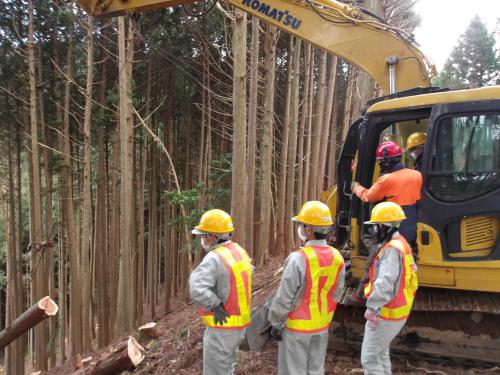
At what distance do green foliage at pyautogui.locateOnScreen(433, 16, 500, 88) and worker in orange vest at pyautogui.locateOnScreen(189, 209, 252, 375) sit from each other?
4028 centimetres

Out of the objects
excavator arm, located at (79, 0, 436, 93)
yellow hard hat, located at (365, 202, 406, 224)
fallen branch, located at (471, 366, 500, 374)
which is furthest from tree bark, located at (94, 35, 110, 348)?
fallen branch, located at (471, 366, 500, 374)

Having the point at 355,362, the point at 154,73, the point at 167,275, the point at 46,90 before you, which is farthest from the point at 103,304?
the point at 355,362

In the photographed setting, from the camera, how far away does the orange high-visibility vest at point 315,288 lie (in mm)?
3303

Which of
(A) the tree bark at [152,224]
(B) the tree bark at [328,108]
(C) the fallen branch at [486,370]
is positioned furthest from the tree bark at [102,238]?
(C) the fallen branch at [486,370]

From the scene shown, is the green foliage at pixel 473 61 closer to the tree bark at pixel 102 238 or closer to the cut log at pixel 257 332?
the tree bark at pixel 102 238

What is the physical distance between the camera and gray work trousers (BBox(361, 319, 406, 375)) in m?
3.55

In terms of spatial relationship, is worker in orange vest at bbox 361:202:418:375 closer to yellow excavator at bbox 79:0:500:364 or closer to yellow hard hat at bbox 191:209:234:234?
yellow excavator at bbox 79:0:500:364

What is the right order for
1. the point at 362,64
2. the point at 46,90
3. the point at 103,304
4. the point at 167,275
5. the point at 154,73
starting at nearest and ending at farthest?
the point at 362,64
the point at 46,90
the point at 103,304
the point at 154,73
the point at 167,275

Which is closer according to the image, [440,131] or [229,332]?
[229,332]

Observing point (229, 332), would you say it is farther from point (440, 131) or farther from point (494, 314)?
point (440, 131)

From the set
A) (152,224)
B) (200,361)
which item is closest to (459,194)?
(200,361)

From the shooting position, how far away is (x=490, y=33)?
4091 centimetres

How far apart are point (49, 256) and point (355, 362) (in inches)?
538

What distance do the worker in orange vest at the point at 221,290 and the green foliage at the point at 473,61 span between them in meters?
40.3
